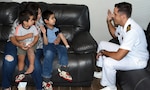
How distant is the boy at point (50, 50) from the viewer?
306cm

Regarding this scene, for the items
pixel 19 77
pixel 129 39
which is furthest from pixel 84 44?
pixel 19 77

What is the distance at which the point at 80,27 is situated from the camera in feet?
11.8

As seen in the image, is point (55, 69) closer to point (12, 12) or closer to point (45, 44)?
point (45, 44)

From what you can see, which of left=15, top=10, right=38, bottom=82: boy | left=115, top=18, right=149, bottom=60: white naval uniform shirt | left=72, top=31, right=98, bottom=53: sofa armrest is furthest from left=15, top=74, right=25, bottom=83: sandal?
left=115, top=18, right=149, bottom=60: white naval uniform shirt

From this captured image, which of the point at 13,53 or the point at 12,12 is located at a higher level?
the point at 12,12

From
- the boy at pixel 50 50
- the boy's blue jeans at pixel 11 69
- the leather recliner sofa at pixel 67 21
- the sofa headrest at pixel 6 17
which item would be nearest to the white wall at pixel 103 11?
the leather recliner sofa at pixel 67 21

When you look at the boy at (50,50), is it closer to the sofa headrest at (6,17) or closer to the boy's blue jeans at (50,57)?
the boy's blue jeans at (50,57)

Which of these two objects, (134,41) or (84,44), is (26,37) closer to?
(84,44)

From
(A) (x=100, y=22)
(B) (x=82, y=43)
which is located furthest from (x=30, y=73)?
(A) (x=100, y=22)

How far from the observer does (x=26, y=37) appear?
3.08 meters

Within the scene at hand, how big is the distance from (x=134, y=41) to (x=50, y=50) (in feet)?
3.20

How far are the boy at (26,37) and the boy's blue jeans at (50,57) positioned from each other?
5.8 inches

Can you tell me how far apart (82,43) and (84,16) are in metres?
0.49

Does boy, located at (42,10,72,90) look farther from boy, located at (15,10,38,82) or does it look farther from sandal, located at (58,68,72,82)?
boy, located at (15,10,38,82)
